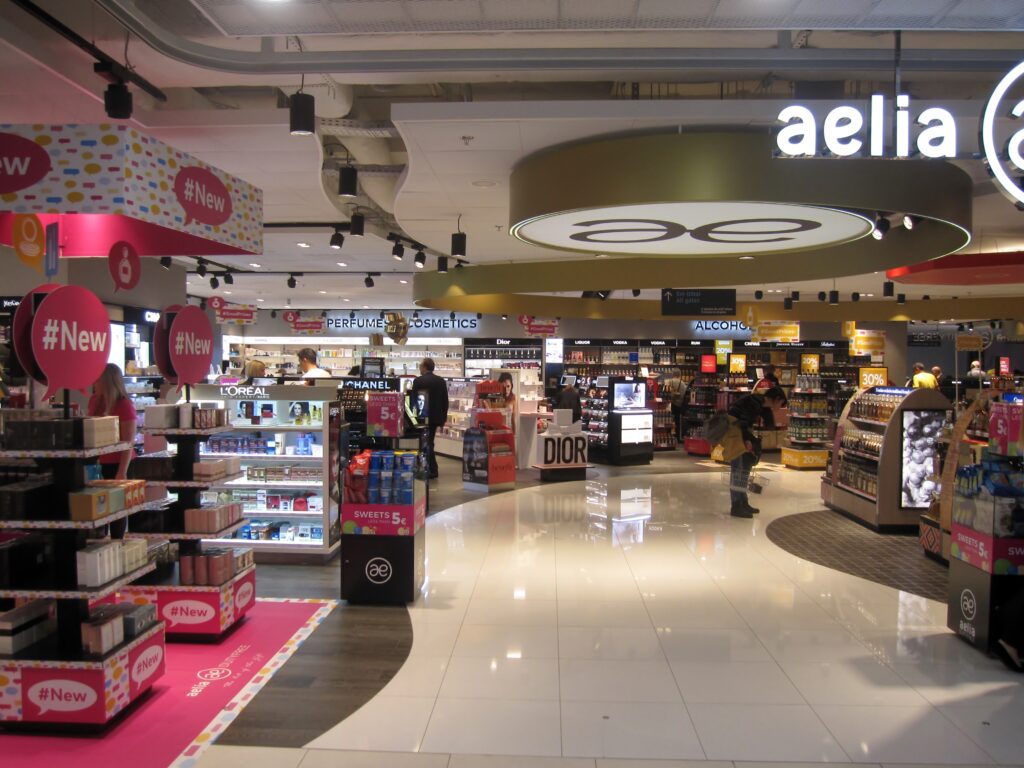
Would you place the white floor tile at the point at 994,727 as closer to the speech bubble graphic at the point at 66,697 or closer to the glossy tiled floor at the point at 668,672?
the glossy tiled floor at the point at 668,672

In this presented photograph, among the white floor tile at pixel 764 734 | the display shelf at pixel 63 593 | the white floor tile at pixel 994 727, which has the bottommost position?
the white floor tile at pixel 994 727

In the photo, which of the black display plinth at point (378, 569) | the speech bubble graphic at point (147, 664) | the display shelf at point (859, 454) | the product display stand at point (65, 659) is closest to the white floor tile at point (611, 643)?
the black display plinth at point (378, 569)

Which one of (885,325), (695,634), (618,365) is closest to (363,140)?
(695,634)

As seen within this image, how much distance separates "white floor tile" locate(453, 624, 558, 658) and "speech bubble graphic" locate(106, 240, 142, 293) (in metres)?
3.13

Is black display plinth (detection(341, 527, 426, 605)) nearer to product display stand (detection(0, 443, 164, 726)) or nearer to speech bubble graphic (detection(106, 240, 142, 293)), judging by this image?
product display stand (detection(0, 443, 164, 726))

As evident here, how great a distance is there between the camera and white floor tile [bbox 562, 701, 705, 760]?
3355 millimetres

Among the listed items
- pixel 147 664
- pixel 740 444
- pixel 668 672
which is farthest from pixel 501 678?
pixel 740 444

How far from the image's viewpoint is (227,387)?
671cm

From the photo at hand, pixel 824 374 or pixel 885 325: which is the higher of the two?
pixel 885 325

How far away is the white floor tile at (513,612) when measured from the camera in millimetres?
5066

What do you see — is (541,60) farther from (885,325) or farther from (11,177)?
(885,325)

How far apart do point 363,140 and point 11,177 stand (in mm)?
3554

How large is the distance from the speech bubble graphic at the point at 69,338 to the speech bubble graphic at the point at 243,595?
1880mm

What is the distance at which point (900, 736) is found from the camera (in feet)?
11.6
